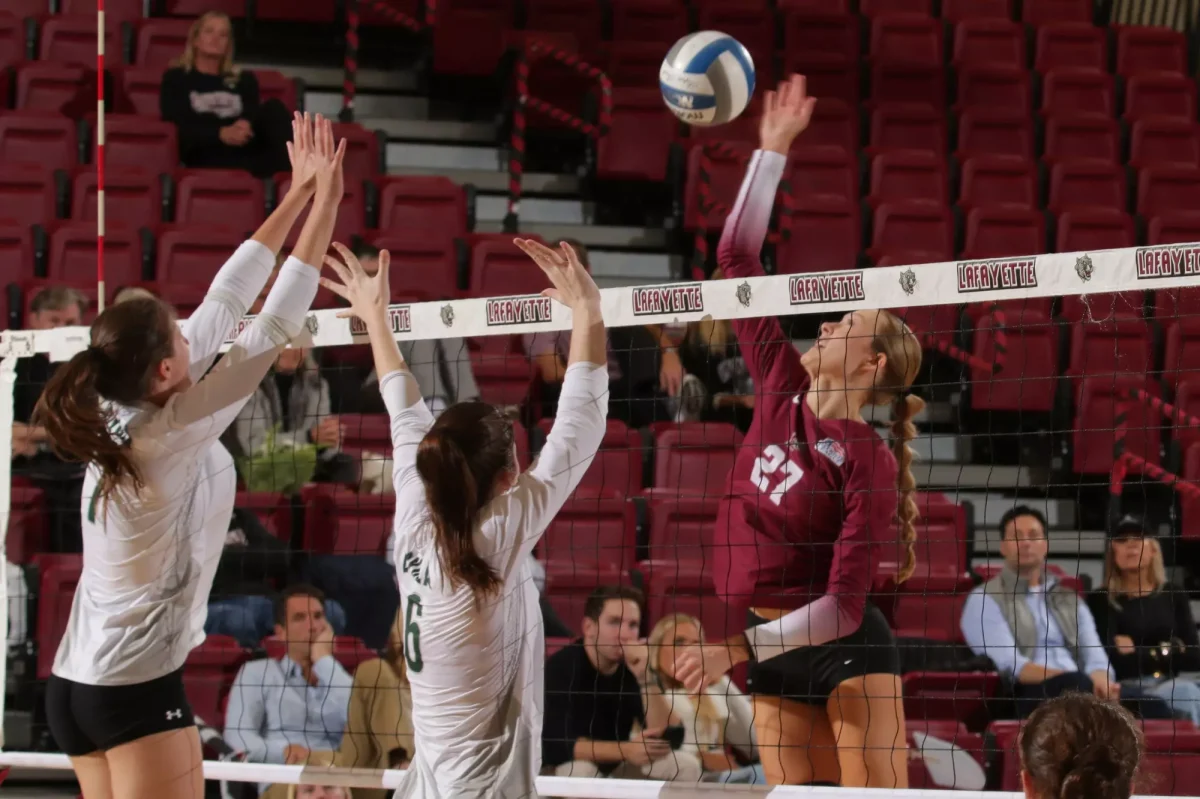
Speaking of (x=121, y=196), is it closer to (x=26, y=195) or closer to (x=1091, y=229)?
(x=26, y=195)

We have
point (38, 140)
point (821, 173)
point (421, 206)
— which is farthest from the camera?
point (821, 173)

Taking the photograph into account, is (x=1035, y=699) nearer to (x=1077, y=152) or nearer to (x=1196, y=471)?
(x=1196, y=471)

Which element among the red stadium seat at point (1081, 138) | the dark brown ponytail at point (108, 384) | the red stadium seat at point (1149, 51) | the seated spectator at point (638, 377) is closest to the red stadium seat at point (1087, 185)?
the red stadium seat at point (1081, 138)

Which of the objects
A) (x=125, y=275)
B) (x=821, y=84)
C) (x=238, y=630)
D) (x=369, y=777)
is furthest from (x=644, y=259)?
(x=369, y=777)

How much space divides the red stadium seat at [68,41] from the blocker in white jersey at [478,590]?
272 inches

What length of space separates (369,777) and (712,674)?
3.84ft

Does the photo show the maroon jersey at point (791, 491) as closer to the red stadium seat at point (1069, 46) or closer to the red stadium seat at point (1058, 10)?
the red stadium seat at point (1069, 46)

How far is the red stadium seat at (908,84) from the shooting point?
10.0 metres

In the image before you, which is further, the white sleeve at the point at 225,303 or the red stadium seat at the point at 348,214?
the red stadium seat at the point at 348,214

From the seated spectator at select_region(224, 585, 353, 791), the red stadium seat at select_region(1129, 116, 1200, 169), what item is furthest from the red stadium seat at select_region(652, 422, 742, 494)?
the red stadium seat at select_region(1129, 116, 1200, 169)

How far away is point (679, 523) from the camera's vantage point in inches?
244

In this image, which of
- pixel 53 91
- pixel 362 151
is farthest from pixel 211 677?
pixel 53 91

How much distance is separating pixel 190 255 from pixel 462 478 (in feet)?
16.0

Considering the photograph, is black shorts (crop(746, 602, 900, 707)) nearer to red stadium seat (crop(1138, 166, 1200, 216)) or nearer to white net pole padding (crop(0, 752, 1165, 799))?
white net pole padding (crop(0, 752, 1165, 799))
